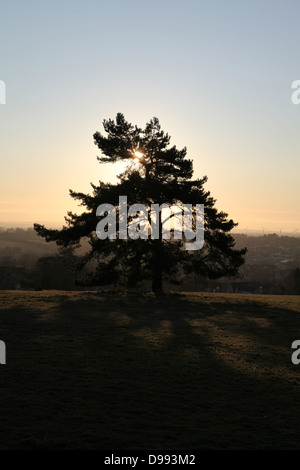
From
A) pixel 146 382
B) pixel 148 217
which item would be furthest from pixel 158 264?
pixel 146 382

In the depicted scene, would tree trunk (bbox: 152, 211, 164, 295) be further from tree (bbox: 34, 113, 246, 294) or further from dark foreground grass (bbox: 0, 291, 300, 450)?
dark foreground grass (bbox: 0, 291, 300, 450)

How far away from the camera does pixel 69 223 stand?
2914cm

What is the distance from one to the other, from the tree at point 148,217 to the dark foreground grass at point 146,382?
6.99 meters

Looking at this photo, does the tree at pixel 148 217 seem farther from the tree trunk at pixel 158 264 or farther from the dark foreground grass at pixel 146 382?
the dark foreground grass at pixel 146 382

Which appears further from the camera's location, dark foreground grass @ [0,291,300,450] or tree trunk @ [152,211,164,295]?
tree trunk @ [152,211,164,295]

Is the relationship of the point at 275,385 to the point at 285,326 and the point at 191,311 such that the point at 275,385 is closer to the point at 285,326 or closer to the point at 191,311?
the point at 285,326

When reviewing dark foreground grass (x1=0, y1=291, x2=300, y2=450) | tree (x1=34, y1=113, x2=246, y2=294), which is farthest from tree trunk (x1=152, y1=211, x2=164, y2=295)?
dark foreground grass (x1=0, y1=291, x2=300, y2=450)

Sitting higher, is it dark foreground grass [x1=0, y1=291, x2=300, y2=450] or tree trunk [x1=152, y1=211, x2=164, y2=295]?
tree trunk [x1=152, y1=211, x2=164, y2=295]

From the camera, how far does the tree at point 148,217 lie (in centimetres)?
2831

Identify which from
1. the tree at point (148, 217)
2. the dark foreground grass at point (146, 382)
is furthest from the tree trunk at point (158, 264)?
the dark foreground grass at point (146, 382)

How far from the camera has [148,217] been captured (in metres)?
28.8

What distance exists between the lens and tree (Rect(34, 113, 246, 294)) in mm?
→ 28312

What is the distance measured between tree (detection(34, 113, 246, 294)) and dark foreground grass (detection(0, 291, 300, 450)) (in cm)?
699

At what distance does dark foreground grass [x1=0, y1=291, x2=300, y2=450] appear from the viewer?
847cm
